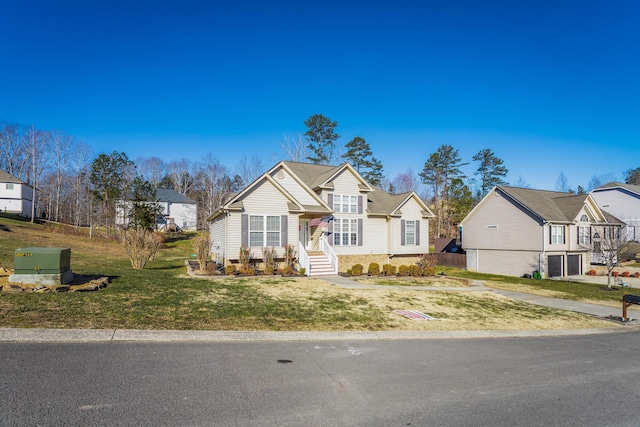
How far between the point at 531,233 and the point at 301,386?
30.3 meters

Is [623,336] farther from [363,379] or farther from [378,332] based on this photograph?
[363,379]

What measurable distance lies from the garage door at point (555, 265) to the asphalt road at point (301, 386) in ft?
83.5

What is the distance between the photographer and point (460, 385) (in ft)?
18.9

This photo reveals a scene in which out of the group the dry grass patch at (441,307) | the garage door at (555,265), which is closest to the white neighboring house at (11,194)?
the dry grass patch at (441,307)

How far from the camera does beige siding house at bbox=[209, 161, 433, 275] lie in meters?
20.7

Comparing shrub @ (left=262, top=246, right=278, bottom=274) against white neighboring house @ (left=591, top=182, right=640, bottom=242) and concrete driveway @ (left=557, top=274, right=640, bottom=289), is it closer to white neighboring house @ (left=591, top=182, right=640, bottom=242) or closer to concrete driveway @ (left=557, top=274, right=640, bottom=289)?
concrete driveway @ (left=557, top=274, right=640, bottom=289)

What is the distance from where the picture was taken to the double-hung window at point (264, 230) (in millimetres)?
20766

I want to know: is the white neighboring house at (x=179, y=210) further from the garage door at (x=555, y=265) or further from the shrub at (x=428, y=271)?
the garage door at (x=555, y=265)

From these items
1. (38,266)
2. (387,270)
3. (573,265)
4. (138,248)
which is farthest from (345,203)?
(573,265)

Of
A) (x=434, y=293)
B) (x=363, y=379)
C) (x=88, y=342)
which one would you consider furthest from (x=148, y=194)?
(x=363, y=379)

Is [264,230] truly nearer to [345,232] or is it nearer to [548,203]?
[345,232]

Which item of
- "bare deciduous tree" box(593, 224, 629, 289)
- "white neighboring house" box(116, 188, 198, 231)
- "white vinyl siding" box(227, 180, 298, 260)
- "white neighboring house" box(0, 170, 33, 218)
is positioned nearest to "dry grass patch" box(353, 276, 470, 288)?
"white vinyl siding" box(227, 180, 298, 260)

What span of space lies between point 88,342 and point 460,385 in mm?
6284

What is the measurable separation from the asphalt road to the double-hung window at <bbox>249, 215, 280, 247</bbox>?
44.6 ft
